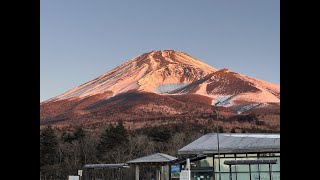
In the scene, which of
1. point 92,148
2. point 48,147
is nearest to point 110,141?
point 92,148

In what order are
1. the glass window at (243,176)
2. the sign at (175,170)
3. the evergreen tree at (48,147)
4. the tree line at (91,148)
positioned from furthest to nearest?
the evergreen tree at (48,147), the tree line at (91,148), the glass window at (243,176), the sign at (175,170)

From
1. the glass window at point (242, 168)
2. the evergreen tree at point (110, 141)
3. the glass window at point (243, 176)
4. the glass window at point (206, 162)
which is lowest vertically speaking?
the glass window at point (243, 176)

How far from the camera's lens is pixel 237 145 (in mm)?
22000

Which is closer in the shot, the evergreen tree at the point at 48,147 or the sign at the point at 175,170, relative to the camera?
the sign at the point at 175,170

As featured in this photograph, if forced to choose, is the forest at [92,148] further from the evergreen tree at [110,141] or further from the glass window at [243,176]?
the glass window at [243,176]

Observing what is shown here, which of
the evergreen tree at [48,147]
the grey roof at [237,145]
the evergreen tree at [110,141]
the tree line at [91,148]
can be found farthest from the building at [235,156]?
the evergreen tree at [110,141]

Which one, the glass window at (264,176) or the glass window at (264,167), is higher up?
the glass window at (264,167)

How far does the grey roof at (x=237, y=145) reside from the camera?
2133 centimetres

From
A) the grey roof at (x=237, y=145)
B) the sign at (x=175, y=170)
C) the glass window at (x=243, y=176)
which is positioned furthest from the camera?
the grey roof at (x=237, y=145)

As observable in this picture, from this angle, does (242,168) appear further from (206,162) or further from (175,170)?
(175,170)

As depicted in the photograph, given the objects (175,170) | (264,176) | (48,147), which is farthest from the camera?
(48,147)
